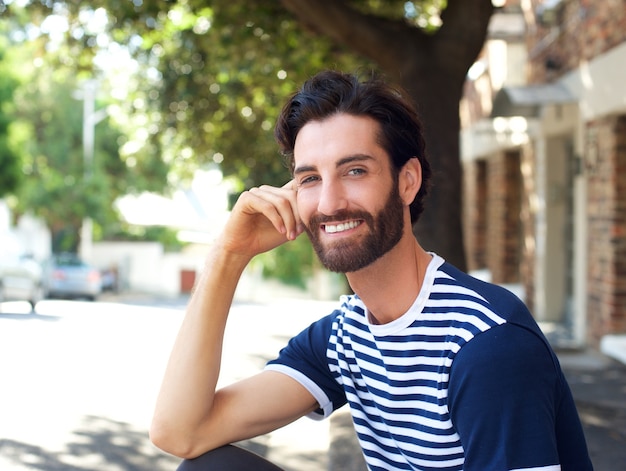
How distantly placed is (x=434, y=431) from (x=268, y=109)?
1494cm

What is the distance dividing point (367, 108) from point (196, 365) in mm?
914

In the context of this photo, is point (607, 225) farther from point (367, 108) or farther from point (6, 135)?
point (6, 135)

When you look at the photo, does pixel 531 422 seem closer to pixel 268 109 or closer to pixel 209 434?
pixel 209 434

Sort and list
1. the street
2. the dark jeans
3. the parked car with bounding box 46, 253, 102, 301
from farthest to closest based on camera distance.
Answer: the parked car with bounding box 46, 253, 102, 301 → the street → the dark jeans

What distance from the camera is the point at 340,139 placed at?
102 inches

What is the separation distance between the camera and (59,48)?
46.5 feet

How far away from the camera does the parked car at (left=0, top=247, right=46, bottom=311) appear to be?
Result: 20.2 meters

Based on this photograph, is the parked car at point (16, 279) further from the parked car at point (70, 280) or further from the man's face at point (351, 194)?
the man's face at point (351, 194)

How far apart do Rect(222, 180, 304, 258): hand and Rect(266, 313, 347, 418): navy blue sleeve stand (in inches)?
12.0

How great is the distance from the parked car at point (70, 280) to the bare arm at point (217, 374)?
29.3 meters

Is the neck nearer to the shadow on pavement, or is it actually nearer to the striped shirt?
the striped shirt

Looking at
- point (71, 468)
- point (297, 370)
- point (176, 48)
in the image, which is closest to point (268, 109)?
point (176, 48)

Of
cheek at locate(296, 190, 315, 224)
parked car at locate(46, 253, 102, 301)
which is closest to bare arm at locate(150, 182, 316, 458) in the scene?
cheek at locate(296, 190, 315, 224)

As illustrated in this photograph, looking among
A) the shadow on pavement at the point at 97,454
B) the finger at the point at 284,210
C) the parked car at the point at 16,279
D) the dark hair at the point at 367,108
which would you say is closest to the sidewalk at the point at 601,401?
the shadow on pavement at the point at 97,454
